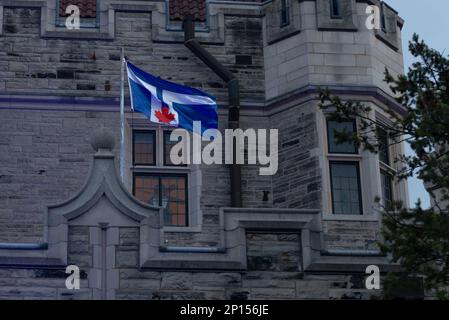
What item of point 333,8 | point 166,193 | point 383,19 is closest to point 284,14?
point 333,8

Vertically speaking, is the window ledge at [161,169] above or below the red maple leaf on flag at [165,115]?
below

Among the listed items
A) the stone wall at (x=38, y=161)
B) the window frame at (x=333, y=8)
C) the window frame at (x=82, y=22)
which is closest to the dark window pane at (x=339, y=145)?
the window frame at (x=333, y=8)

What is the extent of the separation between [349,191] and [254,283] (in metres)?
4.74

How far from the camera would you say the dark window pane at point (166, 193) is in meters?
22.7

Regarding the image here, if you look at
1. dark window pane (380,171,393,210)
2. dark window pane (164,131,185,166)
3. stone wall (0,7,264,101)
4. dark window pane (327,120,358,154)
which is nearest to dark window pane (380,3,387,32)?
stone wall (0,7,264,101)

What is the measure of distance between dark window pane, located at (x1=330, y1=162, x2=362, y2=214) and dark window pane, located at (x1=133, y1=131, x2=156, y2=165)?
2.98 metres

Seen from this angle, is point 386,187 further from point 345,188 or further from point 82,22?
point 82,22

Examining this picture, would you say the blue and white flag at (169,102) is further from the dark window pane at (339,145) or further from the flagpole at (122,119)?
the dark window pane at (339,145)

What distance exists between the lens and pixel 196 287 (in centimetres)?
1781

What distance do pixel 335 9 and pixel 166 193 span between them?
4.20 metres

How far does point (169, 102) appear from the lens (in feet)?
74.2

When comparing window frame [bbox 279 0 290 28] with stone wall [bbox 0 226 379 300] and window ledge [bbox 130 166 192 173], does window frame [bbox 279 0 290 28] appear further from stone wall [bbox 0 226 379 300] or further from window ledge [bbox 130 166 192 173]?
stone wall [bbox 0 226 379 300]
